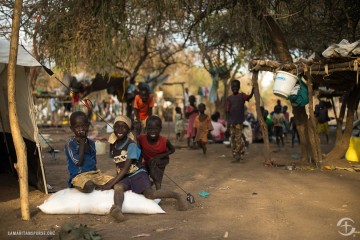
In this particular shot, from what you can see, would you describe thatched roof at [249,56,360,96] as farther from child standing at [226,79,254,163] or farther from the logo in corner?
the logo in corner

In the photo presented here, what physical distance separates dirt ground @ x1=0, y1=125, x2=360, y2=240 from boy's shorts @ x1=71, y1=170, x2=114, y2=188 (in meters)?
0.37

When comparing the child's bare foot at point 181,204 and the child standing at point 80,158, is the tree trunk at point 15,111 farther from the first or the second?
the child's bare foot at point 181,204

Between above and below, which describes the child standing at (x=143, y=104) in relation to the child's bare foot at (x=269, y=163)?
above

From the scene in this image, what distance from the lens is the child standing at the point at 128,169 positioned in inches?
197

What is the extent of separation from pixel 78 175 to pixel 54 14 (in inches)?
158

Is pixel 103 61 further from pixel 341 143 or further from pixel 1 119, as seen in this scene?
pixel 341 143

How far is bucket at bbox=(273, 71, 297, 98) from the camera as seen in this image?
782 centimetres

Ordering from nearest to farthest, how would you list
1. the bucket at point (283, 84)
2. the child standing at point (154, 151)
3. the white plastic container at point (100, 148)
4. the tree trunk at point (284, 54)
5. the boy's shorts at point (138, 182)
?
Answer: the boy's shorts at point (138, 182) < the child standing at point (154, 151) < the bucket at point (283, 84) < the tree trunk at point (284, 54) < the white plastic container at point (100, 148)

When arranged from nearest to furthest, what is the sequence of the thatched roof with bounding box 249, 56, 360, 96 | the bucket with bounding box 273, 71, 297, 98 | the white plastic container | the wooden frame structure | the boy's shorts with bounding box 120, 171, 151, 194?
1. the boy's shorts with bounding box 120, 171, 151, 194
2. the thatched roof with bounding box 249, 56, 360, 96
3. the wooden frame structure
4. the bucket with bounding box 273, 71, 297, 98
5. the white plastic container

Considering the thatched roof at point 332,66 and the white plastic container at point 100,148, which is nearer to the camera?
the thatched roof at point 332,66

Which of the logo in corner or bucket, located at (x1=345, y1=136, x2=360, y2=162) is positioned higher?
bucket, located at (x1=345, y1=136, x2=360, y2=162)

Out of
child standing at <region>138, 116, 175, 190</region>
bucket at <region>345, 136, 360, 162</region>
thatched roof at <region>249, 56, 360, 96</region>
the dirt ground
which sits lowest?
the dirt ground

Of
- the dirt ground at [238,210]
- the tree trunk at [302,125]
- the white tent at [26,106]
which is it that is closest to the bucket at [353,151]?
the tree trunk at [302,125]

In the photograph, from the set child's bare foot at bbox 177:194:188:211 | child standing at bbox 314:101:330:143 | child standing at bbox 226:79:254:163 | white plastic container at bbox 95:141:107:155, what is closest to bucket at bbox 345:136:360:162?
child standing at bbox 226:79:254:163
